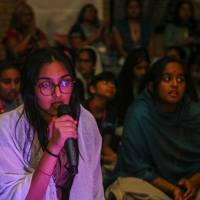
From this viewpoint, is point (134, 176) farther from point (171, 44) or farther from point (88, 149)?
point (171, 44)

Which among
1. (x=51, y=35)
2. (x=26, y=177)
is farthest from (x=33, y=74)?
(x=51, y=35)

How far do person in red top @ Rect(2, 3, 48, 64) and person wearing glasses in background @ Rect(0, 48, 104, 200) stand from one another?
9.47 feet

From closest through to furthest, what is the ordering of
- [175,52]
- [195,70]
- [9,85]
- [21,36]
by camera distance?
[9,85] < [21,36] < [195,70] < [175,52]

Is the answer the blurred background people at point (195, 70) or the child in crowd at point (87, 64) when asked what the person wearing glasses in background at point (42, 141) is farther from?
the blurred background people at point (195, 70)

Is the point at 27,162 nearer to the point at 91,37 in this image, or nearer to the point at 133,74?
the point at 133,74

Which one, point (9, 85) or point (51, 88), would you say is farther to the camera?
point (9, 85)

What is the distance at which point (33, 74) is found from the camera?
1724mm

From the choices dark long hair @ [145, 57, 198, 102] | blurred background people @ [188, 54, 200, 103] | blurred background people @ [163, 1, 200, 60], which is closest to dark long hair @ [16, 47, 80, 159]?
dark long hair @ [145, 57, 198, 102]

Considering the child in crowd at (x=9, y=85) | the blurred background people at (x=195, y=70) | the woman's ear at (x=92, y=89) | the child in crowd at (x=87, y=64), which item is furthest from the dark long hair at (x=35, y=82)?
the blurred background people at (x=195, y=70)

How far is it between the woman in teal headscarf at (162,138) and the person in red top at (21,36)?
7.65 ft

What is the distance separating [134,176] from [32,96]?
1.33 meters

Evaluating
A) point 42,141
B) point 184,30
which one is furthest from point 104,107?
point 184,30

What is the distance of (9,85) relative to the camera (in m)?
3.21

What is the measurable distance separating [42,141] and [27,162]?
139mm
